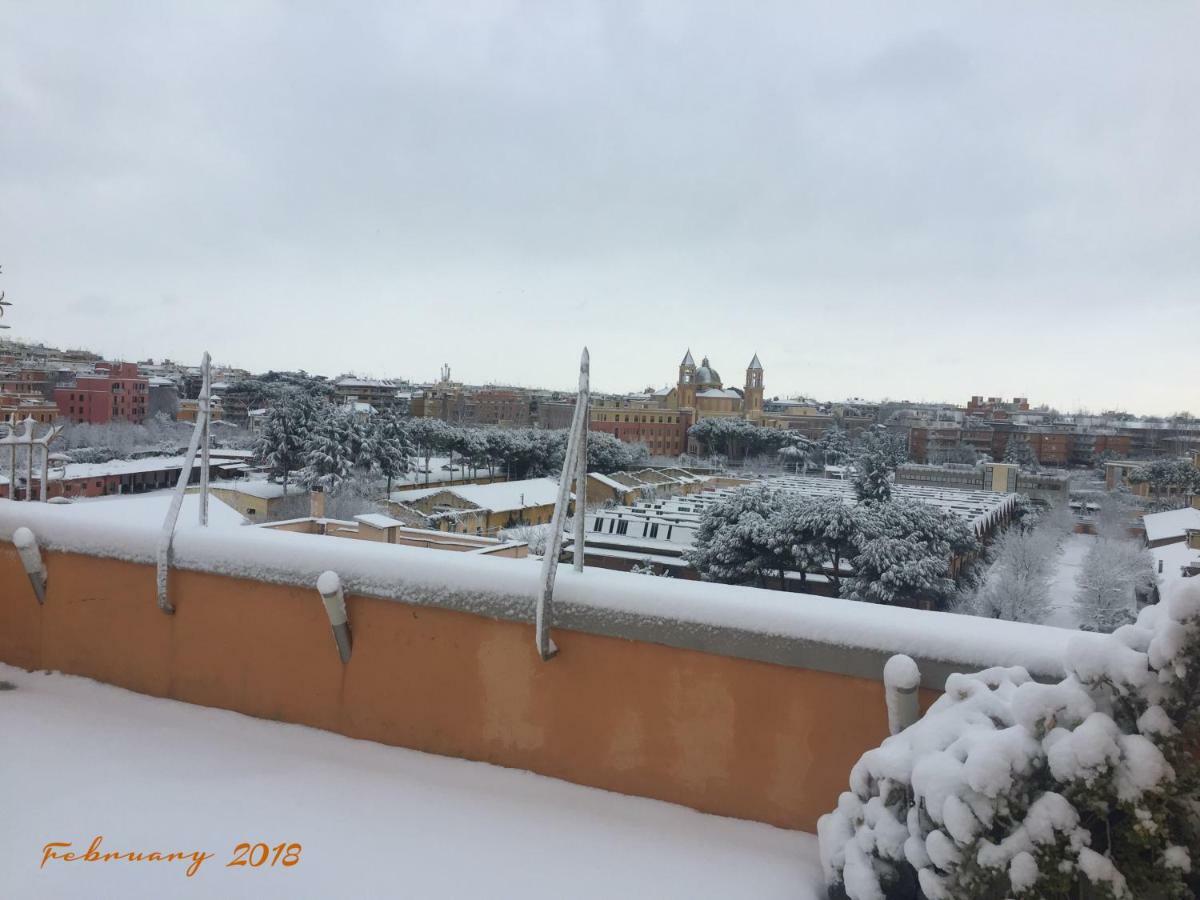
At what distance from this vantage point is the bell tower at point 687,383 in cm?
4543

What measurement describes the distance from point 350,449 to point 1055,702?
22433 millimetres

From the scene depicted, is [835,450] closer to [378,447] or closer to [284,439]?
[378,447]

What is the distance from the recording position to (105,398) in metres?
31.4

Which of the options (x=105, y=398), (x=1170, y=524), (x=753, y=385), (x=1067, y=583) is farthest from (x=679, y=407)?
(x=105, y=398)

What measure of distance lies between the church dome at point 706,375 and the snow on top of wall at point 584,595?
155 feet

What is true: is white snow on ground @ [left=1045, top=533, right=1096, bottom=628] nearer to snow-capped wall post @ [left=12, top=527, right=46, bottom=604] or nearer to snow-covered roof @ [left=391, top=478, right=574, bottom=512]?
snow-covered roof @ [left=391, top=478, right=574, bottom=512]

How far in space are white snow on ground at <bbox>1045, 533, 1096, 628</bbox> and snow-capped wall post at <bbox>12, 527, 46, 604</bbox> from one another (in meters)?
14.3

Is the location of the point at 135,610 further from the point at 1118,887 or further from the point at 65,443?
the point at 65,443

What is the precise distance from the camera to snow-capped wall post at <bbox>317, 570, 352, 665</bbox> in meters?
1.74

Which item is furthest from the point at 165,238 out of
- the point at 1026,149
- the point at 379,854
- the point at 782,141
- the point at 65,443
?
the point at 65,443

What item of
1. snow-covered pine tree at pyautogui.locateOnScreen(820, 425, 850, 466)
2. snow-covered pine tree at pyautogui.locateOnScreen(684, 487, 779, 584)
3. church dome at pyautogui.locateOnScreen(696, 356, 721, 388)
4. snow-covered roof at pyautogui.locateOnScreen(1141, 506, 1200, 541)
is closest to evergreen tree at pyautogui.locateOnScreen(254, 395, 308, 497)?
snow-covered pine tree at pyautogui.locateOnScreen(684, 487, 779, 584)

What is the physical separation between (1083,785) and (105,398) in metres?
37.5

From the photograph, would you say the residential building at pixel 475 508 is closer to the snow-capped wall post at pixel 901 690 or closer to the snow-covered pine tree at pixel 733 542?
the snow-covered pine tree at pixel 733 542

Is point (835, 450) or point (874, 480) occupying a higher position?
point (835, 450)
